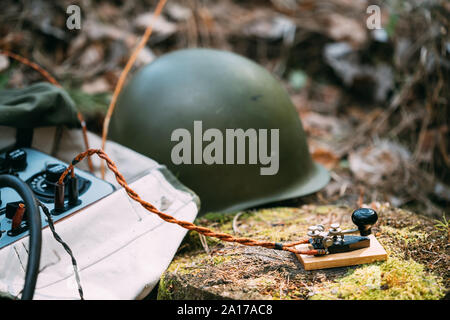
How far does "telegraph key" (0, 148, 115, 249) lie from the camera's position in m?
0.94

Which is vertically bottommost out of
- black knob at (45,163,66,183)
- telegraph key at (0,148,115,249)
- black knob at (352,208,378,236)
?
black knob at (352,208,378,236)

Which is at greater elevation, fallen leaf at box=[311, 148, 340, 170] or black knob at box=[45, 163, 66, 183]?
black knob at box=[45, 163, 66, 183]

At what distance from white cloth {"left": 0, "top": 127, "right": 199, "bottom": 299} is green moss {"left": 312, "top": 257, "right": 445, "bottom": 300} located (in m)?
0.40

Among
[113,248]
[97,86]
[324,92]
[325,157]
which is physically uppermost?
[97,86]

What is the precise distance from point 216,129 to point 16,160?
2.08 feet

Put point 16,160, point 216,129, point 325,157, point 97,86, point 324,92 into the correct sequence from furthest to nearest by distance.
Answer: point 324,92
point 97,86
point 325,157
point 216,129
point 16,160

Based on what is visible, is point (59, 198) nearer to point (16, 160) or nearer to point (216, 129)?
point (16, 160)

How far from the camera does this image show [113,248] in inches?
39.8

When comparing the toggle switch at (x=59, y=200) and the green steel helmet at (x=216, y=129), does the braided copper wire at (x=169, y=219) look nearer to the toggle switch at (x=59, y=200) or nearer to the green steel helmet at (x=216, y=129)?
the toggle switch at (x=59, y=200)

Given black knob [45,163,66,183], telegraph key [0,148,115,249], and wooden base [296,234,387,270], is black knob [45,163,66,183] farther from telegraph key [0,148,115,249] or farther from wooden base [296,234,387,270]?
wooden base [296,234,387,270]

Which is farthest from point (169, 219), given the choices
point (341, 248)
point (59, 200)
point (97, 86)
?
point (97, 86)

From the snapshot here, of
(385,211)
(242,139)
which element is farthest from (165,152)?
(385,211)

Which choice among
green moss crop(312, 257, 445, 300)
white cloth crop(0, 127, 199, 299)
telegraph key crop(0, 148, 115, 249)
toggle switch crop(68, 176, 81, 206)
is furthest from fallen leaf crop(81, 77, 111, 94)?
green moss crop(312, 257, 445, 300)

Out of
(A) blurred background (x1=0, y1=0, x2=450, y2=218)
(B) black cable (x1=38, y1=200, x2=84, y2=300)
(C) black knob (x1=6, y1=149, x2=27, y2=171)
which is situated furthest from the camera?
(A) blurred background (x1=0, y1=0, x2=450, y2=218)
